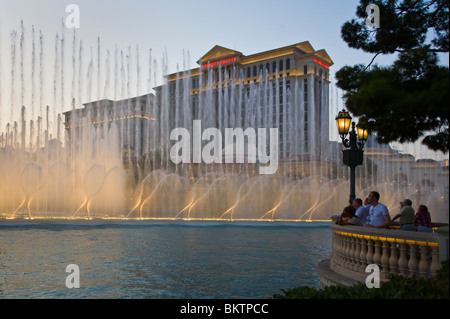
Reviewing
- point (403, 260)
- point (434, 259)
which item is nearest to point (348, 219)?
point (403, 260)

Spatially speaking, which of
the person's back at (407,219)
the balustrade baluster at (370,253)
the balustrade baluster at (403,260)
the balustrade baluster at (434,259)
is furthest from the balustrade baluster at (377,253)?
the person's back at (407,219)

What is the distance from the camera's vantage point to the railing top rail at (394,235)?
6.35 metres

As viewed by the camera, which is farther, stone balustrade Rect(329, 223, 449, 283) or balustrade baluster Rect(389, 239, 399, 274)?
A: balustrade baluster Rect(389, 239, 399, 274)

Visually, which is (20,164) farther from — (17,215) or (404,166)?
(404,166)

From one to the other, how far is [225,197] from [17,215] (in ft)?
46.4

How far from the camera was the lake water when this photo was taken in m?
A: 9.60

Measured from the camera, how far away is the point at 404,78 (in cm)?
702

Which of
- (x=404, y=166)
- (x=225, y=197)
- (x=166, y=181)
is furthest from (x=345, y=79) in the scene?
(x=404, y=166)

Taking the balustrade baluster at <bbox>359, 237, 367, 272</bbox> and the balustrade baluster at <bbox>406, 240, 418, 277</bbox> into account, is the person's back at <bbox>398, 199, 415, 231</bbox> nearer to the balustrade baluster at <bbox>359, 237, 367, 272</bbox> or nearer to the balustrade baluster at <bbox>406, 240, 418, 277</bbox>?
the balustrade baluster at <bbox>359, 237, 367, 272</bbox>

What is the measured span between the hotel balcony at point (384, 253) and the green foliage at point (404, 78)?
141 centimetres

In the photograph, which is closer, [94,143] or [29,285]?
[29,285]

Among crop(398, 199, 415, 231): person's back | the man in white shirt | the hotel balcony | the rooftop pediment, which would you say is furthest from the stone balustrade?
the rooftop pediment

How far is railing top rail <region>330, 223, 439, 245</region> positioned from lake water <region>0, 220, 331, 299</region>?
2.45 metres

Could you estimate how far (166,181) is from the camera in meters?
35.3
